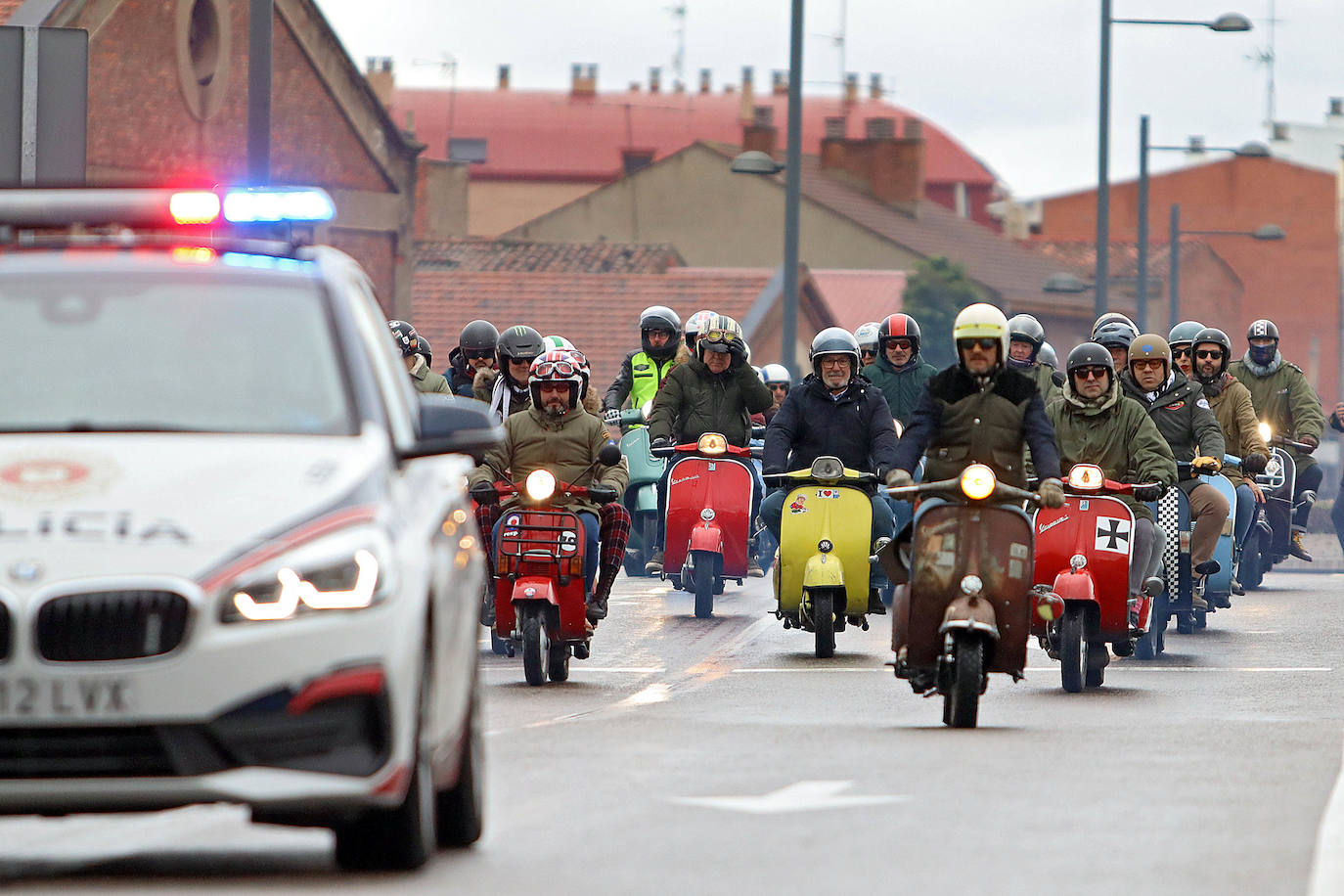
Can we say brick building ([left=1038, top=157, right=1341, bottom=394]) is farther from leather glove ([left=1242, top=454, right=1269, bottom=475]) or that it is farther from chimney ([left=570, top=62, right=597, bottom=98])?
leather glove ([left=1242, top=454, right=1269, bottom=475])

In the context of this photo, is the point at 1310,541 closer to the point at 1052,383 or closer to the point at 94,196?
the point at 1052,383

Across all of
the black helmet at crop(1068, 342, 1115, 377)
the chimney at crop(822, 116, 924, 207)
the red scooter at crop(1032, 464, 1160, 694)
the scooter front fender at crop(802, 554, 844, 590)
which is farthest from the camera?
the chimney at crop(822, 116, 924, 207)

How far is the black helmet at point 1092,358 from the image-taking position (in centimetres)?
1535

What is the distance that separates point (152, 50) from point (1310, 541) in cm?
1569

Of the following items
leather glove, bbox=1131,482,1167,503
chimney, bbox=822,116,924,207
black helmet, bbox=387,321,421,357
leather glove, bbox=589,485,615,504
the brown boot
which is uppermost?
chimney, bbox=822,116,924,207

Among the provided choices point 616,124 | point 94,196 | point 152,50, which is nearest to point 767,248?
point 616,124

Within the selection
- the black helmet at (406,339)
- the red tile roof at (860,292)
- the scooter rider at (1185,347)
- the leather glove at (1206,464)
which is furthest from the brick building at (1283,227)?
the leather glove at (1206,464)

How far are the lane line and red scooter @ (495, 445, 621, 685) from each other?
5602mm

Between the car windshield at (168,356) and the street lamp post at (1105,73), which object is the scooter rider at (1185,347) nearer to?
the car windshield at (168,356)

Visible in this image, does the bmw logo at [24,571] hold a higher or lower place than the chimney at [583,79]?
lower

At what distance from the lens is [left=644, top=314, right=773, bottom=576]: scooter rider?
20156 mm

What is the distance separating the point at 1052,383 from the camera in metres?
20.1

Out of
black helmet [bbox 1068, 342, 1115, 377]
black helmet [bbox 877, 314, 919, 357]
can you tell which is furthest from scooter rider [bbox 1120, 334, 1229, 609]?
black helmet [bbox 877, 314, 919, 357]

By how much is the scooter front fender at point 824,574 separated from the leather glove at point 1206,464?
2.00 m
